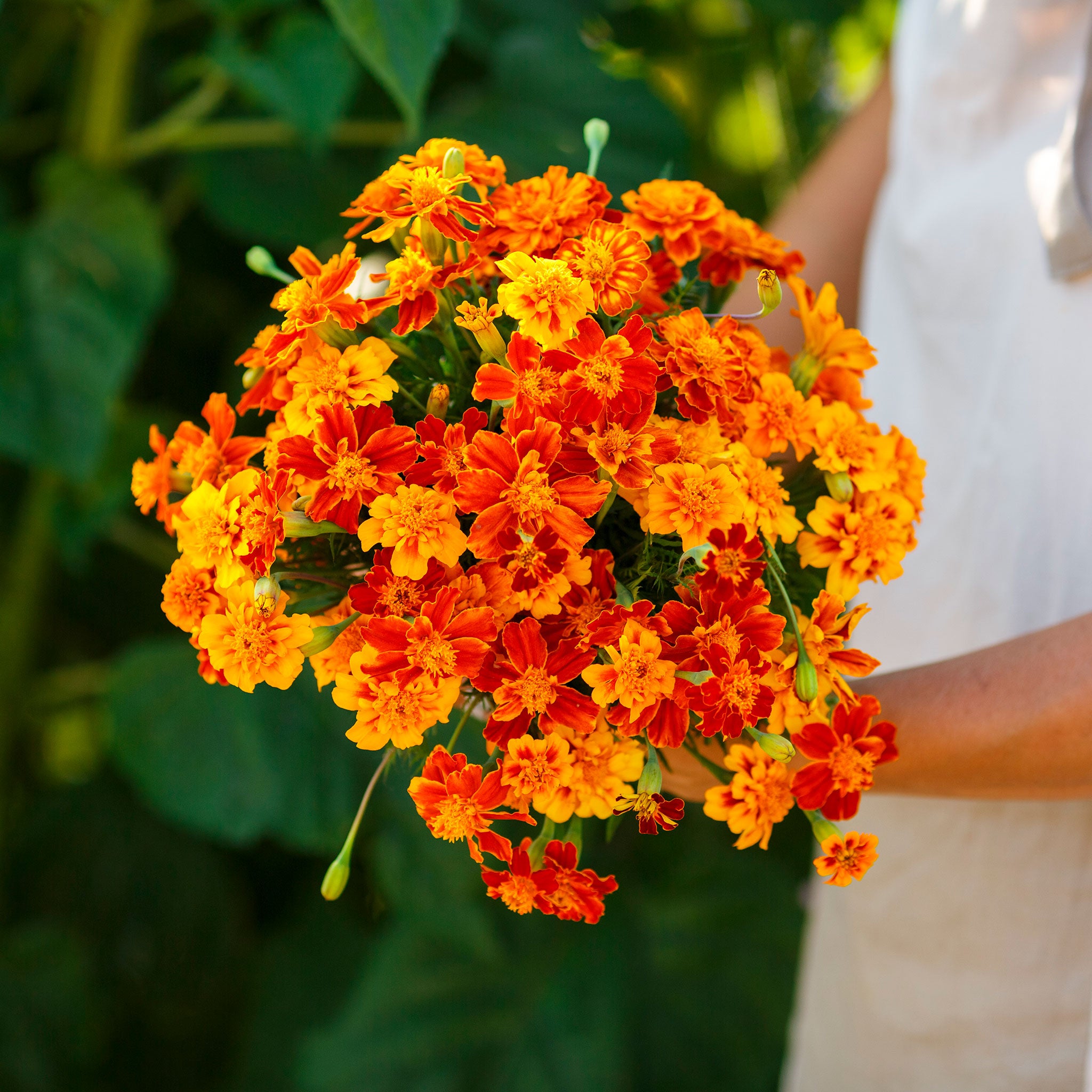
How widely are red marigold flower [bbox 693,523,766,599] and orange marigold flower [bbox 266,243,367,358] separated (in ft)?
0.43

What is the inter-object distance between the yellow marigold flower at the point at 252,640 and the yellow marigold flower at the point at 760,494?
139mm

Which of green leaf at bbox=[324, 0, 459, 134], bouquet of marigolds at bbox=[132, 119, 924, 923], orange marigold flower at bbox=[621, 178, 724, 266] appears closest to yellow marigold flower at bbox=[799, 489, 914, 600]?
bouquet of marigolds at bbox=[132, 119, 924, 923]

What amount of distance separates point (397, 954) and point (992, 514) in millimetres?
618

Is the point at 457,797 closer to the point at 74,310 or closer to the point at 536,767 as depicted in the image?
the point at 536,767

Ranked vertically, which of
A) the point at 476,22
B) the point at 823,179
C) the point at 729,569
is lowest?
the point at 729,569

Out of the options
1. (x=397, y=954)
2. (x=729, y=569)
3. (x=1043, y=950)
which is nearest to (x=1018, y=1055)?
(x=1043, y=950)

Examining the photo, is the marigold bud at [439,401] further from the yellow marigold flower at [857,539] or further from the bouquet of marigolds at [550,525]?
the yellow marigold flower at [857,539]

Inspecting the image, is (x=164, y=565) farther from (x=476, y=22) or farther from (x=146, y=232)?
(x=476, y=22)

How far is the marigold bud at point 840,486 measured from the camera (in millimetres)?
338

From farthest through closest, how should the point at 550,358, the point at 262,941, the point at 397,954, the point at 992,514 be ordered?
1. the point at 262,941
2. the point at 397,954
3. the point at 992,514
4. the point at 550,358

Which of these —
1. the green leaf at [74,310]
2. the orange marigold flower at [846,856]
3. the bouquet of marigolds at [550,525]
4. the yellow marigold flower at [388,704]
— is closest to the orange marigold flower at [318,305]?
the bouquet of marigolds at [550,525]

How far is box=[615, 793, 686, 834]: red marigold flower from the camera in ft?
1.03

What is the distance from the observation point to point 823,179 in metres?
0.65

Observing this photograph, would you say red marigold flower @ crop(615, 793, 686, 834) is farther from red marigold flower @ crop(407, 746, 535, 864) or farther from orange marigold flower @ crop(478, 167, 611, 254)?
orange marigold flower @ crop(478, 167, 611, 254)
